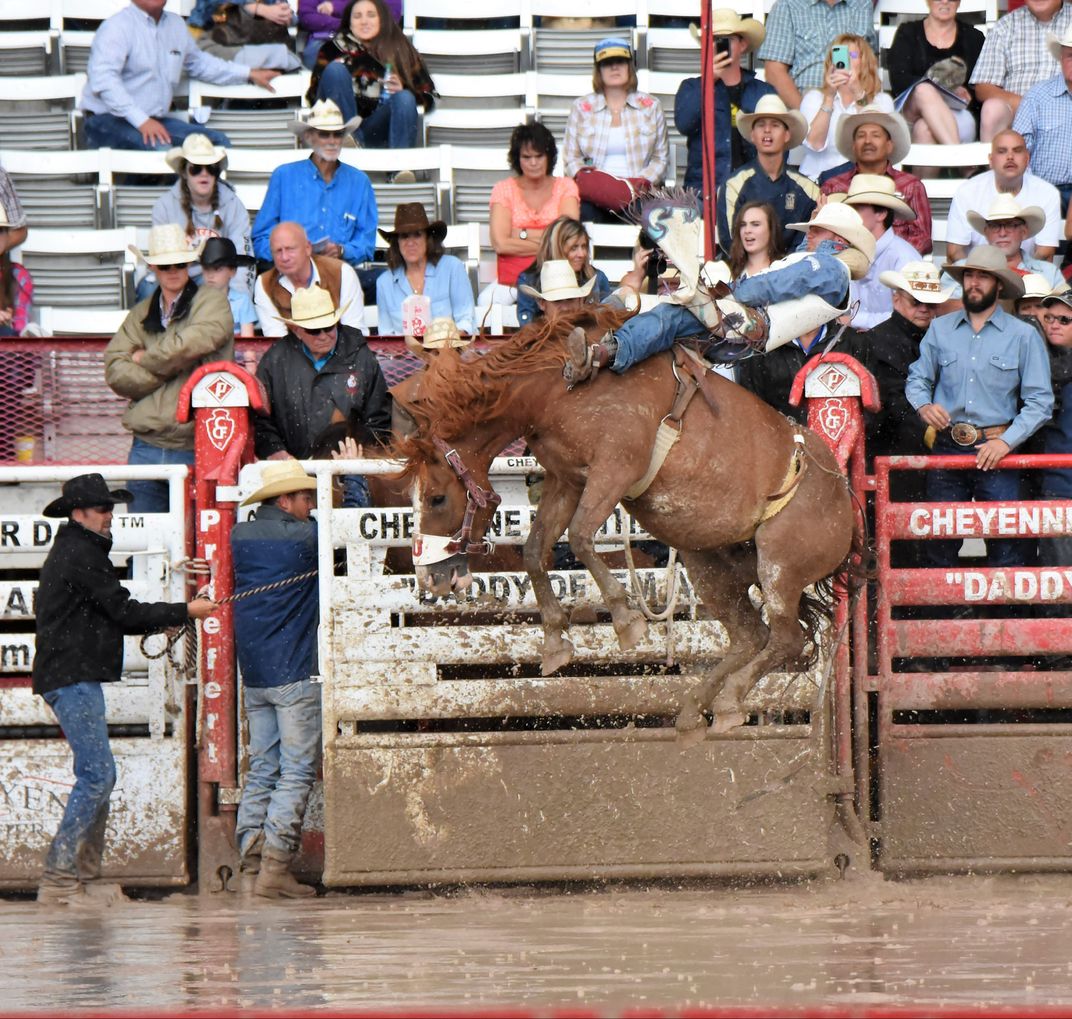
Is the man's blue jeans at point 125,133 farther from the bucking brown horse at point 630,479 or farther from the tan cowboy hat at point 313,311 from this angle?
the bucking brown horse at point 630,479

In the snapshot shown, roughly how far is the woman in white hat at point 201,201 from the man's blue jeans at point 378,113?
1090 millimetres

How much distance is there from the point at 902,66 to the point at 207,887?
688 centimetres

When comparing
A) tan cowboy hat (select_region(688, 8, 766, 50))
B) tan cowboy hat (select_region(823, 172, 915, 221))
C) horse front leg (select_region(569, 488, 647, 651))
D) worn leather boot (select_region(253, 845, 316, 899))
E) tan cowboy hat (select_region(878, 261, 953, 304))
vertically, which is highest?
tan cowboy hat (select_region(688, 8, 766, 50))

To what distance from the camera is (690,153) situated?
10984 mm

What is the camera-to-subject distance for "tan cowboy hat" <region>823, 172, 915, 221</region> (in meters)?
Answer: 9.65

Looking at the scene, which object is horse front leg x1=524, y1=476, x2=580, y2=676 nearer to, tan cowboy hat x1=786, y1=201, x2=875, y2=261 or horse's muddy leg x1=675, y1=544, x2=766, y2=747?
horse's muddy leg x1=675, y1=544, x2=766, y2=747

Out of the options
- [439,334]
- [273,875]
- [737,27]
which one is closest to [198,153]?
[439,334]

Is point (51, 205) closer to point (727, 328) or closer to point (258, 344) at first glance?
point (258, 344)

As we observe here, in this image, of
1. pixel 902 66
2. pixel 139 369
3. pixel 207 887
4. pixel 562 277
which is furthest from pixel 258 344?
pixel 902 66

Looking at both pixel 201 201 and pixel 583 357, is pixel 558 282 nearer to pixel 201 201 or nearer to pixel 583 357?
pixel 583 357

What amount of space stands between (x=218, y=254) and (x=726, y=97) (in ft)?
11.0

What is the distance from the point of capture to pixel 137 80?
12.0 m

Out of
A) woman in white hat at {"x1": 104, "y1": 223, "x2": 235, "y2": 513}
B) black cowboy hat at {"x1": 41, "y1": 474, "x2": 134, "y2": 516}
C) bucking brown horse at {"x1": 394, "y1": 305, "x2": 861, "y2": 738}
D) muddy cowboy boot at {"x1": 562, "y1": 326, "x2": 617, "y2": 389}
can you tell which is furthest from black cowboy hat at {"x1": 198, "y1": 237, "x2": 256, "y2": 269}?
muddy cowboy boot at {"x1": 562, "y1": 326, "x2": 617, "y2": 389}

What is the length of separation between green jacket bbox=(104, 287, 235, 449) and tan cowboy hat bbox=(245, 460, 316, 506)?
1.99 feet
